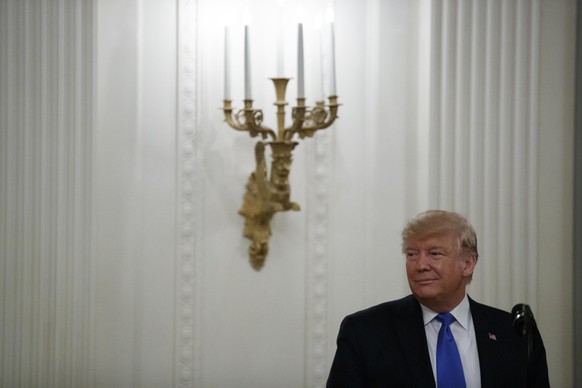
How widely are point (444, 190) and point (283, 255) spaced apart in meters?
0.79

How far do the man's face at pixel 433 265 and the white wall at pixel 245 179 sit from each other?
1.44 metres

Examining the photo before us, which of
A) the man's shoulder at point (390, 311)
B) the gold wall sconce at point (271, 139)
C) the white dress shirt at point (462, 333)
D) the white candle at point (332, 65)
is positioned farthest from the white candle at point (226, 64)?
the white dress shirt at point (462, 333)

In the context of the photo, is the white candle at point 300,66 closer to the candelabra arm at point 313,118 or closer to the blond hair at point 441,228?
the candelabra arm at point 313,118

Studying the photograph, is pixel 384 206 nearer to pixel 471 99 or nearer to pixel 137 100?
pixel 471 99

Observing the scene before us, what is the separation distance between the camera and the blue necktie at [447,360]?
2.69 m

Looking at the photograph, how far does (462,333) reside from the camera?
2.80 m

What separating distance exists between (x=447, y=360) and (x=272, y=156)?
1599 mm

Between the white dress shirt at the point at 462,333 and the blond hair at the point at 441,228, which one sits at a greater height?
the blond hair at the point at 441,228

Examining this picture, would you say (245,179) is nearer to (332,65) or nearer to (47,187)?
(332,65)

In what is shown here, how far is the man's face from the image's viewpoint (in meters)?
2.70

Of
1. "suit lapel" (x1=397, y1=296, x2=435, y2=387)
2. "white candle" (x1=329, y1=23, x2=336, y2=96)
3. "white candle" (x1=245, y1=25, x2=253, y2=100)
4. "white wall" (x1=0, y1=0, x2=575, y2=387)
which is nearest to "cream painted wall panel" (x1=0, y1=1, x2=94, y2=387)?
"white wall" (x1=0, y1=0, x2=575, y2=387)

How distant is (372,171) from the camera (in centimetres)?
423

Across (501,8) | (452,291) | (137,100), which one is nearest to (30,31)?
(137,100)

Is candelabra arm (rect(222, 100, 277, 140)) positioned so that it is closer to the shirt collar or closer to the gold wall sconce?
the gold wall sconce
